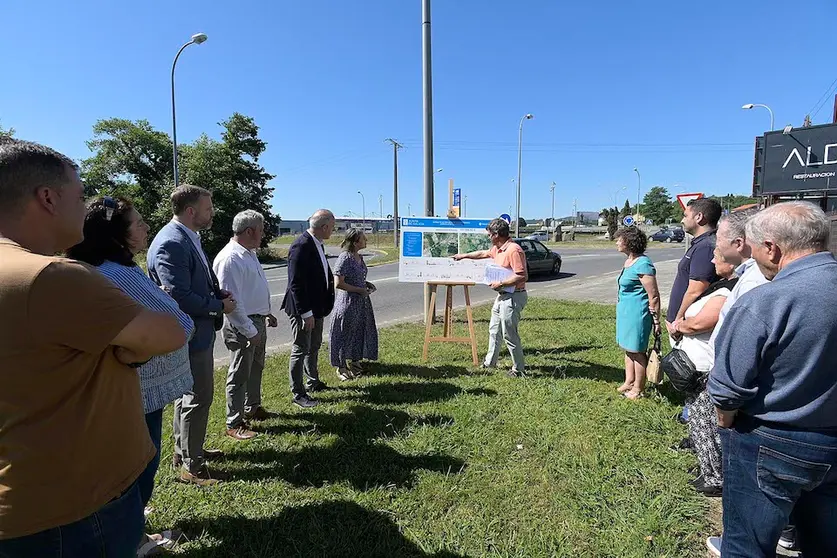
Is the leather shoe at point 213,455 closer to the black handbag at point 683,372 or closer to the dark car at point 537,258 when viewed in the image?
the black handbag at point 683,372

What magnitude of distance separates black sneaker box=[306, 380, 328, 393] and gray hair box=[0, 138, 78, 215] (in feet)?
12.3

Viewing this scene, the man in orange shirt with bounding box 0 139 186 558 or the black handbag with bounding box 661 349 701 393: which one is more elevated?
the man in orange shirt with bounding box 0 139 186 558

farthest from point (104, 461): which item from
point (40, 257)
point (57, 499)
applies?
point (40, 257)

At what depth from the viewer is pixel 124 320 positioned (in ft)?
3.95

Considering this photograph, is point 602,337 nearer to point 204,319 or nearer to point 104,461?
point 204,319

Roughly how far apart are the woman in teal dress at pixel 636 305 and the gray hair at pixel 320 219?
9.58 ft

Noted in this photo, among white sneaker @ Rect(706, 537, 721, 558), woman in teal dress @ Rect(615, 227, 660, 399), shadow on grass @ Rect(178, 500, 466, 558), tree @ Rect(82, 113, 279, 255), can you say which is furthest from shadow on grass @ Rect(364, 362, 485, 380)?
tree @ Rect(82, 113, 279, 255)

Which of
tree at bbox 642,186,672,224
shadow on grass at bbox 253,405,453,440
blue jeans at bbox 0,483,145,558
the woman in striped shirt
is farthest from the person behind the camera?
tree at bbox 642,186,672,224

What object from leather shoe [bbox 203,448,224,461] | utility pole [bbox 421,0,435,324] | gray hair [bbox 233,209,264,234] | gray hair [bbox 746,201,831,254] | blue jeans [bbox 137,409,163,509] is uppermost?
utility pole [bbox 421,0,435,324]

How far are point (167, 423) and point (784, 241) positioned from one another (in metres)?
4.58

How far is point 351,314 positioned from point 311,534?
9.22ft

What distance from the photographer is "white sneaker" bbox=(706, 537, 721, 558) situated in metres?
2.36

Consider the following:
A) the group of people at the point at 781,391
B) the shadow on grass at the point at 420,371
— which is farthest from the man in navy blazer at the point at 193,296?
the group of people at the point at 781,391

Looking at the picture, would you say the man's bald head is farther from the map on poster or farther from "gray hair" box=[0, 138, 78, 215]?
"gray hair" box=[0, 138, 78, 215]
